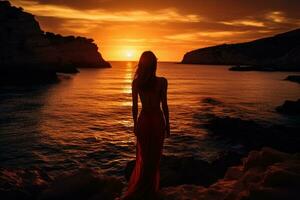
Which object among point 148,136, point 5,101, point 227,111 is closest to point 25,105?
point 5,101

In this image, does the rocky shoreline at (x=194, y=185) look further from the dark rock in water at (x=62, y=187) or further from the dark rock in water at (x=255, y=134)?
the dark rock in water at (x=255, y=134)

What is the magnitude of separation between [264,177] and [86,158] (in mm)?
9647

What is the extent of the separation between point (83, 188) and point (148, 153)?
2.32m

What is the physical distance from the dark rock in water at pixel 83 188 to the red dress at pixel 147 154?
1082 mm

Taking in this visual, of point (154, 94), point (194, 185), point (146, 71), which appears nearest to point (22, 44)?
point (194, 185)

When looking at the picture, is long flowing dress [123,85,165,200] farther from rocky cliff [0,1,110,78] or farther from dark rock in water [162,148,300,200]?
rocky cliff [0,1,110,78]

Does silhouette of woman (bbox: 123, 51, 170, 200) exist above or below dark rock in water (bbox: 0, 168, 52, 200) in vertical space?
above

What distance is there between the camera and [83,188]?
26.1ft

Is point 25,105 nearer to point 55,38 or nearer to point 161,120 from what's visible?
point 161,120

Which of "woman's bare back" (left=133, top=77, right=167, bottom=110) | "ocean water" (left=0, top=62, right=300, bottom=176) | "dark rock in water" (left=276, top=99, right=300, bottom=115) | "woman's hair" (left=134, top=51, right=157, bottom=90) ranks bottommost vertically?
"ocean water" (left=0, top=62, right=300, bottom=176)

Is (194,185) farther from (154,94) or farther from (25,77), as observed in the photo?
(25,77)

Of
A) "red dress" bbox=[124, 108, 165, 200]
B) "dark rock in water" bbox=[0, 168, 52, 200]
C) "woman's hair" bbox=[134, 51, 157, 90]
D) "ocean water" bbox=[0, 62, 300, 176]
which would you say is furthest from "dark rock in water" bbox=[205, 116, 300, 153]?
"woman's hair" bbox=[134, 51, 157, 90]

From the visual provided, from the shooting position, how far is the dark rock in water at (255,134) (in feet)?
52.3

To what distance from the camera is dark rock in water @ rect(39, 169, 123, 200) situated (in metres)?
7.61
